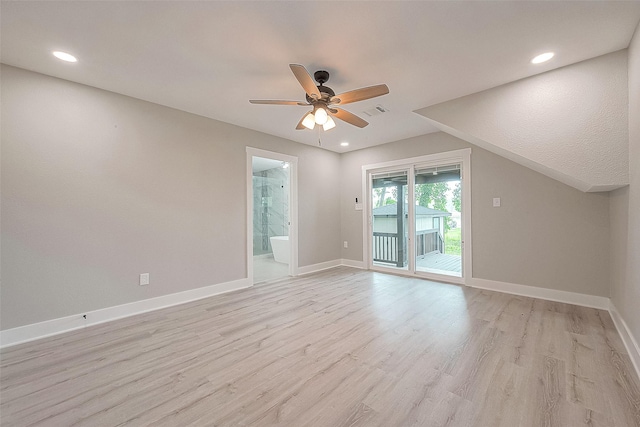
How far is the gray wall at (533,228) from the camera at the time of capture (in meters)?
2.99

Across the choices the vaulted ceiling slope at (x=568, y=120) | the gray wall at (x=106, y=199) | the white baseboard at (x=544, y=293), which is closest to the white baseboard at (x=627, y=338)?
the white baseboard at (x=544, y=293)

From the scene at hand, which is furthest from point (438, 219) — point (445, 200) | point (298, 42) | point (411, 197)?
point (298, 42)

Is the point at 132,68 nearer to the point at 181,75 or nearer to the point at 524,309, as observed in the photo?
the point at 181,75

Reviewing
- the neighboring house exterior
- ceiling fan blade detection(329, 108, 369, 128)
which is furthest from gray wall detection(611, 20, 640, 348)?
ceiling fan blade detection(329, 108, 369, 128)

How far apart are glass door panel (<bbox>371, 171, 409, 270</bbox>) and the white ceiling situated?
2.17 meters

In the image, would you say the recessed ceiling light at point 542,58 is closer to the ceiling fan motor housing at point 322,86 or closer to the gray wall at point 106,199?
the ceiling fan motor housing at point 322,86

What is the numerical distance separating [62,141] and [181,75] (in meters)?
1.39

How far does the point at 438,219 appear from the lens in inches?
175

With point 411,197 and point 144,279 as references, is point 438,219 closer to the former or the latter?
point 411,197

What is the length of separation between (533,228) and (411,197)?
70.1 inches

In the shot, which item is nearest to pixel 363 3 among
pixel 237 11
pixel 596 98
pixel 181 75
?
pixel 237 11

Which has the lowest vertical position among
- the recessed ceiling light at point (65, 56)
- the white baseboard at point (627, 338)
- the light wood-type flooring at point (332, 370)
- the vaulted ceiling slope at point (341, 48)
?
the light wood-type flooring at point (332, 370)

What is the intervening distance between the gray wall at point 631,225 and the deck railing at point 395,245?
7.13 feet

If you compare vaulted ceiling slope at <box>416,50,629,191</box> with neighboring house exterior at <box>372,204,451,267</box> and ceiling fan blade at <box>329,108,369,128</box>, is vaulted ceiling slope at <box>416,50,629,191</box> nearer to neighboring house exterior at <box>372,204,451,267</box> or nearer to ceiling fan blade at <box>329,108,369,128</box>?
ceiling fan blade at <box>329,108,369,128</box>
